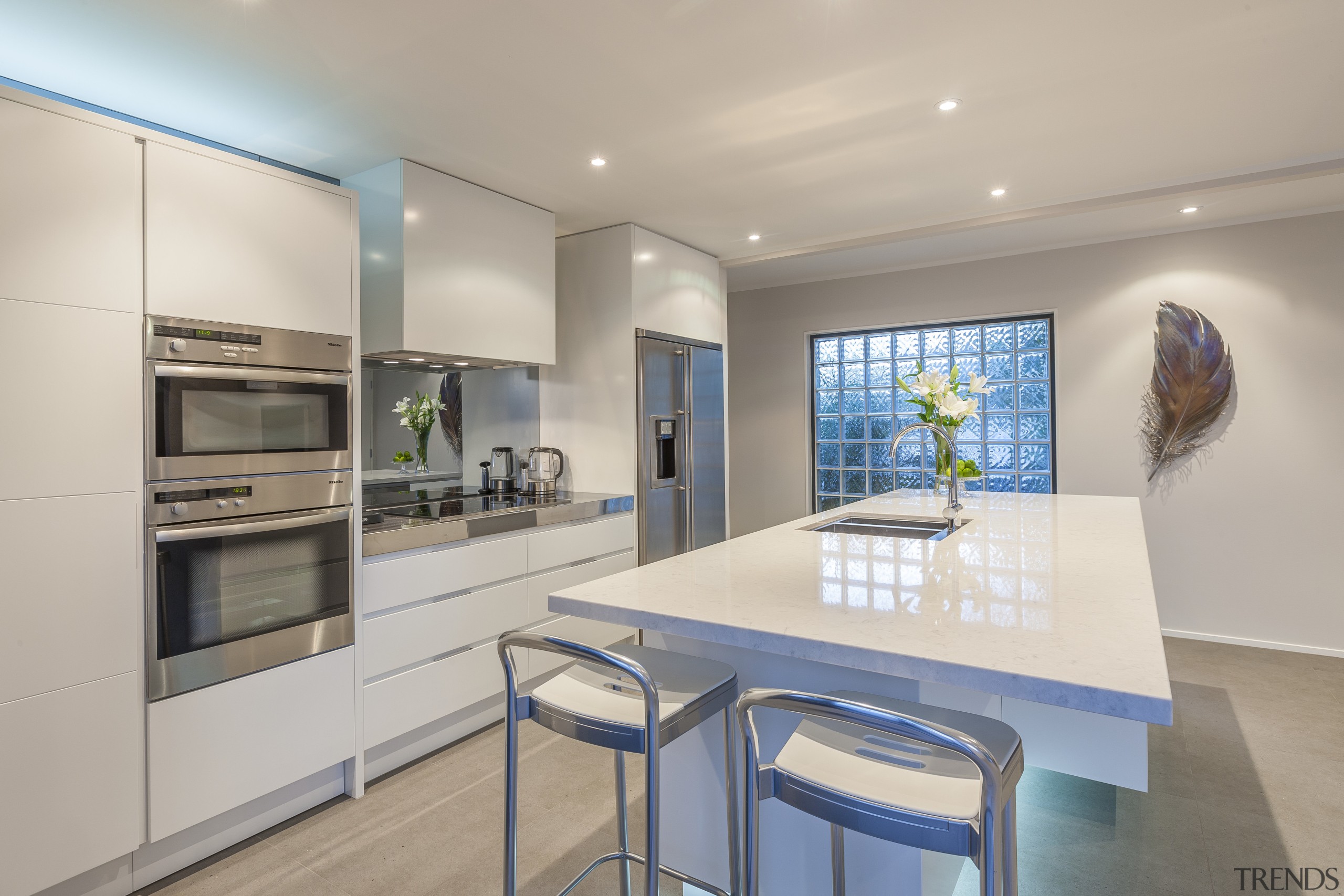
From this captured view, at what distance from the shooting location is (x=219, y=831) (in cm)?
202

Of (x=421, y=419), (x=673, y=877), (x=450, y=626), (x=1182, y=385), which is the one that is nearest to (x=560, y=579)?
(x=450, y=626)

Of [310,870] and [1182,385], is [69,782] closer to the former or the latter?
[310,870]

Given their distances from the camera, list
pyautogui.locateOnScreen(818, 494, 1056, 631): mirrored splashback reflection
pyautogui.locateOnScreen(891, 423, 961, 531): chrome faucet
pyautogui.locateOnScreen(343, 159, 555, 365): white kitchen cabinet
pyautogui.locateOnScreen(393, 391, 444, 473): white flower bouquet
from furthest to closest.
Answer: pyautogui.locateOnScreen(393, 391, 444, 473): white flower bouquet → pyautogui.locateOnScreen(343, 159, 555, 365): white kitchen cabinet → pyautogui.locateOnScreen(891, 423, 961, 531): chrome faucet → pyautogui.locateOnScreen(818, 494, 1056, 631): mirrored splashback reflection

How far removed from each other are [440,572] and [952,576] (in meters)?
1.89

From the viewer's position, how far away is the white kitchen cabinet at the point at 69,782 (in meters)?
1.60

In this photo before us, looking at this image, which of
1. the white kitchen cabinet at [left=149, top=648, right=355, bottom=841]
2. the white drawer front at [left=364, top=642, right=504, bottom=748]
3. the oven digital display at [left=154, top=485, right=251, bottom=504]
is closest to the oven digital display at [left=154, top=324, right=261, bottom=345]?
the oven digital display at [left=154, top=485, right=251, bottom=504]

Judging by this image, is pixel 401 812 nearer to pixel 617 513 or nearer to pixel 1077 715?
pixel 617 513

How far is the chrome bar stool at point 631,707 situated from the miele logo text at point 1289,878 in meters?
1.49

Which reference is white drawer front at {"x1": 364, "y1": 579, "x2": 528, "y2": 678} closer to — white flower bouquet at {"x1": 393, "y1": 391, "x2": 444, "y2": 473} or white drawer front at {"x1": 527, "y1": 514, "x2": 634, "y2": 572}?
white drawer front at {"x1": 527, "y1": 514, "x2": 634, "y2": 572}

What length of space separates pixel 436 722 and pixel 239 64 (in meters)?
2.38

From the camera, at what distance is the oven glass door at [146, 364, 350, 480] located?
6.22ft

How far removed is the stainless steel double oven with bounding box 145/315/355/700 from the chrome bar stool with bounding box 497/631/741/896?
1147 mm

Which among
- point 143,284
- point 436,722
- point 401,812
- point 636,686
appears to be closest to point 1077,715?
point 636,686

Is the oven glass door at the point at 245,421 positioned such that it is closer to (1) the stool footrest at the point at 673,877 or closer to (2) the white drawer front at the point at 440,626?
(2) the white drawer front at the point at 440,626
